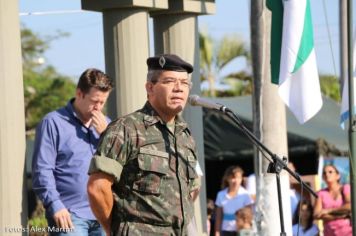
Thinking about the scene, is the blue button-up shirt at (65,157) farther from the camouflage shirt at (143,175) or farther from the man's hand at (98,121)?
the camouflage shirt at (143,175)

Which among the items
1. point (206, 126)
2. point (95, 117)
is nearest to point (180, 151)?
point (95, 117)

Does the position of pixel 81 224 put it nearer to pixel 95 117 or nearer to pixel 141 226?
pixel 95 117

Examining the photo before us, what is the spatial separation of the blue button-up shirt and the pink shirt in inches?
203

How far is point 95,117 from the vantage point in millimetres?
6906

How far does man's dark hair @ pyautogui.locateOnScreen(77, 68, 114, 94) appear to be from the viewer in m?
6.78

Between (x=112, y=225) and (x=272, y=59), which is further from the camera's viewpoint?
(x=272, y=59)

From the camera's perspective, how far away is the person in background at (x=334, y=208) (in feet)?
37.3

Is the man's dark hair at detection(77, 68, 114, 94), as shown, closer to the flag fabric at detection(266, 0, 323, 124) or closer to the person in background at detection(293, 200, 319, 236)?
the flag fabric at detection(266, 0, 323, 124)

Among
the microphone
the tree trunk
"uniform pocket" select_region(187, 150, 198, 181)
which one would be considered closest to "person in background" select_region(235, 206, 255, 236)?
the tree trunk

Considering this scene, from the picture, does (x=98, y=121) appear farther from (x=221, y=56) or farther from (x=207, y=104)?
(x=221, y=56)

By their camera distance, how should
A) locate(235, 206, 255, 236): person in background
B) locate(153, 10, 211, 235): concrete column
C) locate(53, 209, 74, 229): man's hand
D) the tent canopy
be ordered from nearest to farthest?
locate(53, 209, 74, 229): man's hand
locate(153, 10, 211, 235): concrete column
locate(235, 206, 255, 236): person in background
the tent canopy

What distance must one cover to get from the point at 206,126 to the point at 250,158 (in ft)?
4.55

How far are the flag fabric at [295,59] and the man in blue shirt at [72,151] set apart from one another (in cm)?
243

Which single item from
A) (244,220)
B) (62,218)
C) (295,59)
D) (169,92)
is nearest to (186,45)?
(295,59)
